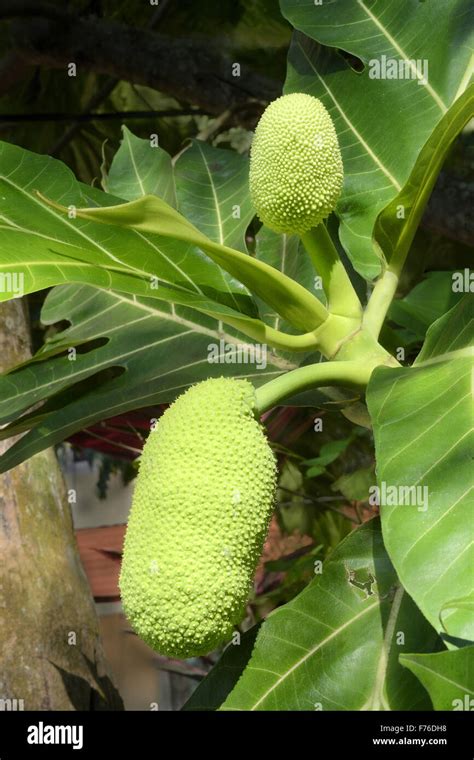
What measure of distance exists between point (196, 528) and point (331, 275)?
28 centimetres

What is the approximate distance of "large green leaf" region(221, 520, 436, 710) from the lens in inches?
30.8

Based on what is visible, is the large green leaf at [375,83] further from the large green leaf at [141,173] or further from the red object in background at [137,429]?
the red object in background at [137,429]

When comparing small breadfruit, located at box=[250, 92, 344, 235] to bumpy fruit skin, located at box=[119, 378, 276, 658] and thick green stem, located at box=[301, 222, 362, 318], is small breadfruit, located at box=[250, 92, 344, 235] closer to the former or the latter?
thick green stem, located at box=[301, 222, 362, 318]

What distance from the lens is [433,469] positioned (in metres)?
0.62

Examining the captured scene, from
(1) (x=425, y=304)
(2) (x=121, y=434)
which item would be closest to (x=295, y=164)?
(1) (x=425, y=304)

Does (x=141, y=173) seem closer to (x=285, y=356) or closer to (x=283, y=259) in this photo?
(x=283, y=259)

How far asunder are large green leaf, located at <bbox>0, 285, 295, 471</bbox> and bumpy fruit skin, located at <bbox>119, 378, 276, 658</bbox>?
0.25 m

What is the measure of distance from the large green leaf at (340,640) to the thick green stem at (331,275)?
0.63ft

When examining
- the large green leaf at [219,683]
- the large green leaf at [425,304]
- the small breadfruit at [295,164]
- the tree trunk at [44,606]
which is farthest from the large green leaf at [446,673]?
the large green leaf at [425,304]

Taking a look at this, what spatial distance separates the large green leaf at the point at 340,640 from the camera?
783 millimetres

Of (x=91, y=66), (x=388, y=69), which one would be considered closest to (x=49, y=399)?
(x=388, y=69)

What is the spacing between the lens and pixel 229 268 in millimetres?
738

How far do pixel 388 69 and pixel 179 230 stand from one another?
421 millimetres

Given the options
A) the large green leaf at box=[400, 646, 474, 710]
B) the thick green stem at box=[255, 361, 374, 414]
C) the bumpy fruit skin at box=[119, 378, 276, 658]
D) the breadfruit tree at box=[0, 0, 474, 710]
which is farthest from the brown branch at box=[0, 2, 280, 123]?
the large green leaf at box=[400, 646, 474, 710]
